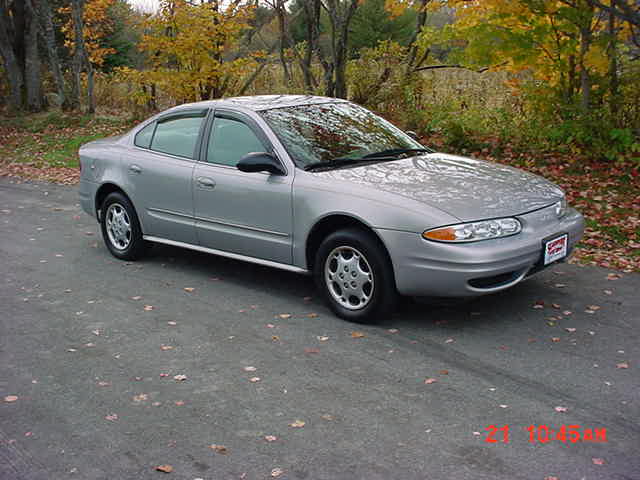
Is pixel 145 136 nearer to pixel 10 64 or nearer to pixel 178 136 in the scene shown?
pixel 178 136

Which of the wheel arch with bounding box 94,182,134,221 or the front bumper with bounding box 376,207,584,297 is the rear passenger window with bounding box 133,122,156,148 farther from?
the front bumper with bounding box 376,207,584,297

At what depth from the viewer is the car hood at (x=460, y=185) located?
563 cm

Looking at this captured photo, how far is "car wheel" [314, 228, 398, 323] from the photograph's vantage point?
18.7 ft

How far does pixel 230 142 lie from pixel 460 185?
2.19 meters

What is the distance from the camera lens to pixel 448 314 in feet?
20.1

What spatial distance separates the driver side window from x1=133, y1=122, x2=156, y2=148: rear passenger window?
3.39 ft

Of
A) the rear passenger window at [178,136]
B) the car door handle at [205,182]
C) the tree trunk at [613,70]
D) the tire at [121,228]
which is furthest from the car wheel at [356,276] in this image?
the tree trunk at [613,70]

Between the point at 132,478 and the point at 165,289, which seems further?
the point at 165,289

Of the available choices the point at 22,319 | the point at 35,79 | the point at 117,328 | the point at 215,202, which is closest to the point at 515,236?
the point at 215,202

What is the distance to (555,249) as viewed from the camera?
5895mm

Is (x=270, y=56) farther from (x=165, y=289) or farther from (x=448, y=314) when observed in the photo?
(x=448, y=314)

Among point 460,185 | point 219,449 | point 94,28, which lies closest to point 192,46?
point 460,185

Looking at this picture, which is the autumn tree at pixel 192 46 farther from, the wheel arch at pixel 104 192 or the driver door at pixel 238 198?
the driver door at pixel 238 198

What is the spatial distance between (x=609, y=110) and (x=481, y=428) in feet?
27.2
